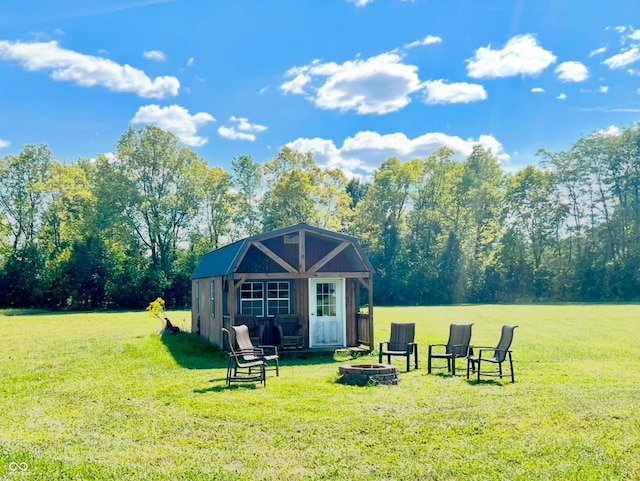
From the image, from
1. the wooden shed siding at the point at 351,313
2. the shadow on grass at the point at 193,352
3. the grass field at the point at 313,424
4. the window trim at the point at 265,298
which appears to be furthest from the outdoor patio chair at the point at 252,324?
the wooden shed siding at the point at 351,313

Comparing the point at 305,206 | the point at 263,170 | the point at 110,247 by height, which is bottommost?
the point at 110,247

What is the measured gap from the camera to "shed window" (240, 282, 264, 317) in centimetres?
1459

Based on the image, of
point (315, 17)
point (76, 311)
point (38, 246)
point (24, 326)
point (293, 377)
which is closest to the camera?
point (293, 377)

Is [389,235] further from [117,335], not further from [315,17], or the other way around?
[315,17]

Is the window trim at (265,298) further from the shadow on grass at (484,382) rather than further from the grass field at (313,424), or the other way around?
the shadow on grass at (484,382)

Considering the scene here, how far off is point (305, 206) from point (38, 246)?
18.2 m

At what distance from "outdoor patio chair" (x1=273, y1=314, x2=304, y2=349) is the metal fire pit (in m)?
4.63

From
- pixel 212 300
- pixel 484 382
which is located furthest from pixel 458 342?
pixel 212 300

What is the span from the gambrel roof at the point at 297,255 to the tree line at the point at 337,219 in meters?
25.1

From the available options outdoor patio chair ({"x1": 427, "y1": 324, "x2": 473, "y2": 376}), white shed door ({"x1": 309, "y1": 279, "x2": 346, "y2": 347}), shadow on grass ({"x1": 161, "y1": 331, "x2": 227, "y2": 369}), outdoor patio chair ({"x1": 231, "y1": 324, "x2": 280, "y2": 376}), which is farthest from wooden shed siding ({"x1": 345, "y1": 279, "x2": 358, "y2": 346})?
outdoor patio chair ({"x1": 231, "y1": 324, "x2": 280, "y2": 376})

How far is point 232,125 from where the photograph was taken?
3762 centimetres

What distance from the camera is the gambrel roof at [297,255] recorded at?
1402cm

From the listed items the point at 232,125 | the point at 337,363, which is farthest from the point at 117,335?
the point at 232,125

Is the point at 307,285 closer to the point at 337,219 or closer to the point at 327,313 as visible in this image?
the point at 327,313
